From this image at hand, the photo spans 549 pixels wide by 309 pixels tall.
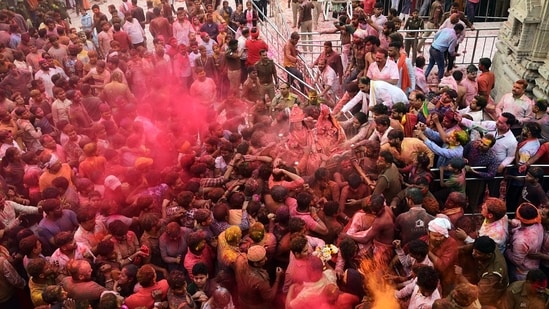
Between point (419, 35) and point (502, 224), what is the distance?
7986mm

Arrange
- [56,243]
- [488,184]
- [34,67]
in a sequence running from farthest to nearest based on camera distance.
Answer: [34,67] → [488,184] → [56,243]

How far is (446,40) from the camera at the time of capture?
36.2 ft

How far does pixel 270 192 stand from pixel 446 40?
6861 millimetres

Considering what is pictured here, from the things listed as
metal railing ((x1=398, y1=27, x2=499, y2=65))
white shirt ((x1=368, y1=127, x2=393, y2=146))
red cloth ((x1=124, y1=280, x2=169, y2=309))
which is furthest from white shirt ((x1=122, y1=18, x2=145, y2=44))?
red cloth ((x1=124, y1=280, x2=169, y2=309))

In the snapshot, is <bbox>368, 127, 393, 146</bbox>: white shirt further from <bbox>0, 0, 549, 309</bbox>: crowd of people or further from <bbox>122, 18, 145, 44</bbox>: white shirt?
<bbox>122, 18, 145, 44</bbox>: white shirt

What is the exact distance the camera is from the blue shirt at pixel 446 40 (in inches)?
433

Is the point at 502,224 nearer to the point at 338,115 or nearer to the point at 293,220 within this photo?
the point at 293,220

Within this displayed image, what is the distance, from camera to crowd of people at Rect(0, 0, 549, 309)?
498cm

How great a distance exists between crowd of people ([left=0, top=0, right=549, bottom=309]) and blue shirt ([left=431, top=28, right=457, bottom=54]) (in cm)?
147

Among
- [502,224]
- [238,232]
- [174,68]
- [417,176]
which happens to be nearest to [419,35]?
[174,68]

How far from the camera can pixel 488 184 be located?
278 inches

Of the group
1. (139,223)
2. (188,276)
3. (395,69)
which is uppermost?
(395,69)

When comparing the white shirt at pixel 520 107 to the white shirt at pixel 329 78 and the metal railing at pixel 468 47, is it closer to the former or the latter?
the white shirt at pixel 329 78

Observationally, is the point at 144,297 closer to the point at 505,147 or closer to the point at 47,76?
the point at 505,147
